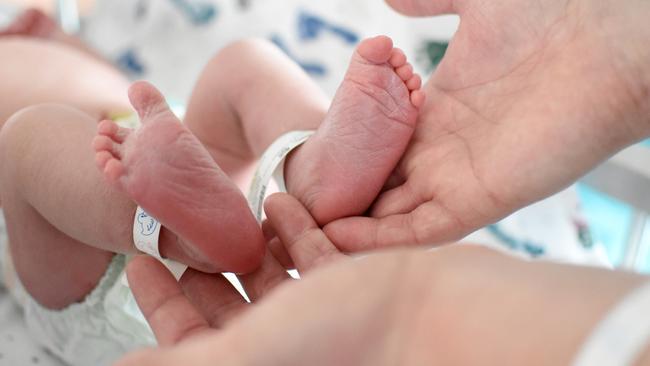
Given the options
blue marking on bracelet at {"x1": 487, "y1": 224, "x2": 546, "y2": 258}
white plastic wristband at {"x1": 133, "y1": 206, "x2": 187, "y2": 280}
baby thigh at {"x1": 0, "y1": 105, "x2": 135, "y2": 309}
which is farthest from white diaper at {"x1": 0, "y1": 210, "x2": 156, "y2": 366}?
blue marking on bracelet at {"x1": 487, "y1": 224, "x2": 546, "y2": 258}

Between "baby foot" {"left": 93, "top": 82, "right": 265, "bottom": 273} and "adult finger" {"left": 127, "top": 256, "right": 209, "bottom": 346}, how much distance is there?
0.04 metres

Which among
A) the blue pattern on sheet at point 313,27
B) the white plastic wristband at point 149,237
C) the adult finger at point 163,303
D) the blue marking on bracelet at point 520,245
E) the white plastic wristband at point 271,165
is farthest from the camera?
the blue pattern on sheet at point 313,27

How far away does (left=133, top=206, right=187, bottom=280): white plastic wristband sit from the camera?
75 centimetres

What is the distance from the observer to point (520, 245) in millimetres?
1159

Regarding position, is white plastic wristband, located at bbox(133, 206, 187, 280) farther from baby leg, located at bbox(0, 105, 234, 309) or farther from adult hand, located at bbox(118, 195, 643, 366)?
adult hand, located at bbox(118, 195, 643, 366)

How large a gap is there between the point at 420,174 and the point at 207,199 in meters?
0.27

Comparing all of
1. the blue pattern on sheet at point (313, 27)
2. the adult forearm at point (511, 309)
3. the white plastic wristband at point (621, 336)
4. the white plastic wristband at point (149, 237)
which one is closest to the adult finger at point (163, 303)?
the white plastic wristband at point (149, 237)

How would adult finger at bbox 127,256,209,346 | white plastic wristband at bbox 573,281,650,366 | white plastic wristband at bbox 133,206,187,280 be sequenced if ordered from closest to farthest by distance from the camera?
1. white plastic wristband at bbox 573,281,650,366
2. adult finger at bbox 127,256,209,346
3. white plastic wristband at bbox 133,206,187,280

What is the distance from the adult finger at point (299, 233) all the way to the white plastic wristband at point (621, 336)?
0.35 m

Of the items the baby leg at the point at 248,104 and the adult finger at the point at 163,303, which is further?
the baby leg at the point at 248,104

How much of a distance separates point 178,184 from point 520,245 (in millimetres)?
660

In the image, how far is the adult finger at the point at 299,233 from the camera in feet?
2.50

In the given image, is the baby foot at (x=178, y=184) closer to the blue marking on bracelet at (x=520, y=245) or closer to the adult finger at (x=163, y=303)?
the adult finger at (x=163, y=303)

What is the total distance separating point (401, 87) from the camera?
2.62 feet
